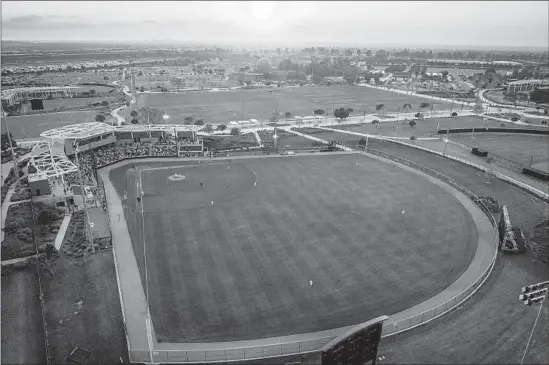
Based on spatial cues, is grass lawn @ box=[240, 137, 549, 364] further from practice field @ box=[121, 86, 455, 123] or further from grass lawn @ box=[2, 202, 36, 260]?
practice field @ box=[121, 86, 455, 123]

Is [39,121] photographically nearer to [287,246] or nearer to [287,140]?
[287,140]

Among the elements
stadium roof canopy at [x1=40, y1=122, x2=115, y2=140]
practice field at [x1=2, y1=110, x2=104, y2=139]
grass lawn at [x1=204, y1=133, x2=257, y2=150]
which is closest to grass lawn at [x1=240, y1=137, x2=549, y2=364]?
stadium roof canopy at [x1=40, y1=122, x2=115, y2=140]

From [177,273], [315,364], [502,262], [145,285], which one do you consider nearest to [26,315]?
[145,285]

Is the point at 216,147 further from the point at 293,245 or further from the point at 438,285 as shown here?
the point at 438,285

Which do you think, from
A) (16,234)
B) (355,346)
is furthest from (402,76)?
(355,346)

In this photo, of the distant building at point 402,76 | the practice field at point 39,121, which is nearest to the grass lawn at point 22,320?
the practice field at point 39,121
